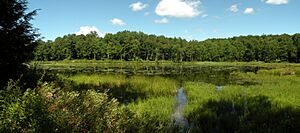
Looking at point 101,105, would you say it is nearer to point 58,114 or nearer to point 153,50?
point 58,114

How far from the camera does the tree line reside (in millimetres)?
150875

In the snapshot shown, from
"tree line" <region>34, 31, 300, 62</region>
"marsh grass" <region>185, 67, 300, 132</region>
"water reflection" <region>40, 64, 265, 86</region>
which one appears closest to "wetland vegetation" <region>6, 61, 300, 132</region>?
"marsh grass" <region>185, 67, 300, 132</region>

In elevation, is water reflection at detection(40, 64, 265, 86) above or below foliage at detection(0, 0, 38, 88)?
below

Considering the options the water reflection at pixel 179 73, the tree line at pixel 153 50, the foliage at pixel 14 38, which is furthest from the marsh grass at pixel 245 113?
the tree line at pixel 153 50

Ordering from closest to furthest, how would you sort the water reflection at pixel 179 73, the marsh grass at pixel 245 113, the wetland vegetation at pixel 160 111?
1. the wetland vegetation at pixel 160 111
2. the marsh grass at pixel 245 113
3. the water reflection at pixel 179 73

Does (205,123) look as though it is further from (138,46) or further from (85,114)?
(138,46)

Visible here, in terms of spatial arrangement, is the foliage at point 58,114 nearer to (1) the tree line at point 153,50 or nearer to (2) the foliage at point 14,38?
(2) the foliage at point 14,38

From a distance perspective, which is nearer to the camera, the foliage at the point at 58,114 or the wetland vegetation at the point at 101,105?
the foliage at the point at 58,114

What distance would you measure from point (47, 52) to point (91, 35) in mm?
34118

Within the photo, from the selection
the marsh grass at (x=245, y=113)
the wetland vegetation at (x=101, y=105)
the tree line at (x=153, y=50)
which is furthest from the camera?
the tree line at (x=153, y=50)

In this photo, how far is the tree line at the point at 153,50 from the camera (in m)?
151

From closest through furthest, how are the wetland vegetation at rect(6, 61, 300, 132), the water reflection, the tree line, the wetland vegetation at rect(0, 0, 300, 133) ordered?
the wetland vegetation at rect(0, 0, 300, 133)
the wetland vegetation at rect(6, 61, 300, 132)
the water reflection
the tree line

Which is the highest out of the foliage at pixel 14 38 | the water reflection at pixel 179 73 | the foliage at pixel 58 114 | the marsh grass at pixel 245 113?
the foliage at pixel 14 38

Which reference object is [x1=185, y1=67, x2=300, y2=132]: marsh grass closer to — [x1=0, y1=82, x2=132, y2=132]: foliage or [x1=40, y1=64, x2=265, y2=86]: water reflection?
[x1=0, y1=82, x2=132, y2=132]: foliage
